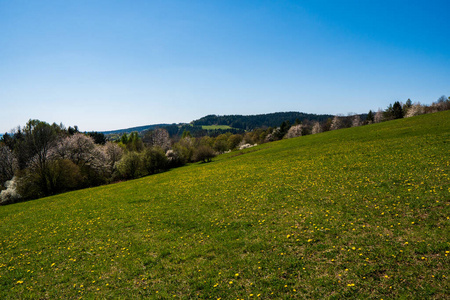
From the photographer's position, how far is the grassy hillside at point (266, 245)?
7852 mm

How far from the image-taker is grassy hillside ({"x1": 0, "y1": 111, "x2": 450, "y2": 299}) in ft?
25.8

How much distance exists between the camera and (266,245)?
10.8 meters

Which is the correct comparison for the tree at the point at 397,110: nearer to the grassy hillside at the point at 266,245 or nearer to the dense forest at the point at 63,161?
the dense forest at the point at 63,161

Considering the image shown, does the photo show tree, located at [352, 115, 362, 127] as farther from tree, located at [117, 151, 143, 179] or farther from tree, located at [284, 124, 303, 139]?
tree, located at [117, 151, 143, 179]

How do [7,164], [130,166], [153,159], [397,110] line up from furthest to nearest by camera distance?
[397,110] → [153,159] → [130,166] → [7,164]

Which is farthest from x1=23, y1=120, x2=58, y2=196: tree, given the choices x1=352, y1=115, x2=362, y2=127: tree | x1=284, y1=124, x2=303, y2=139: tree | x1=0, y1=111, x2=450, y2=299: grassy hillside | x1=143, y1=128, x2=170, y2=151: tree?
x1=352, y1=115, x2=362, y2=127: tree

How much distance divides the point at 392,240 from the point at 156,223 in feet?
49.2

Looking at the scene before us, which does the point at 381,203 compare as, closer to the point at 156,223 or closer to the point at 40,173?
the point at 156,223

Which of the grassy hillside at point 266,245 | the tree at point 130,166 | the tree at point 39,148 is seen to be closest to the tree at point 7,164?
the tree at point 39,148

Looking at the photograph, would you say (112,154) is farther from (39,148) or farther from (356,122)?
(356,122)

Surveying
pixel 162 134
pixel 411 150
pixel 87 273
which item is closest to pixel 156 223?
pixel 87 273

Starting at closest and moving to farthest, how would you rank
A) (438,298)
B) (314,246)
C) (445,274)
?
1. (438,298)
2. (445,274)
3. (314,246)

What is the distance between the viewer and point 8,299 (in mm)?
9492

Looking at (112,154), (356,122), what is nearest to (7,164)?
(112,154)
